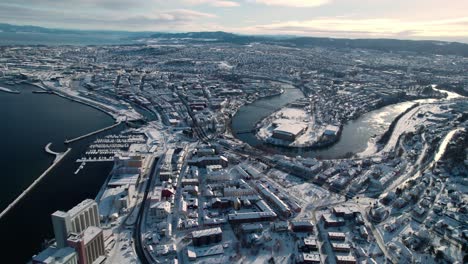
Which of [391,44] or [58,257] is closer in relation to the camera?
[58,257]

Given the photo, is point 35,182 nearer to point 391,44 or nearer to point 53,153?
point 53,153

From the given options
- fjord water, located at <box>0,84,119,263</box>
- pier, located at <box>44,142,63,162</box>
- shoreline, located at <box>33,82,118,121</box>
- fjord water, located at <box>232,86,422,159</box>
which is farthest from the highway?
shoreline, located at <box>33,82,118,121</box>

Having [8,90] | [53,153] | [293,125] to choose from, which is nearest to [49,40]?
[8,90]

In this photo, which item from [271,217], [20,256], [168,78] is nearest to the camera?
[20,256]

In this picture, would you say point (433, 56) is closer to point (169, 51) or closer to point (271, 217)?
point (169, 51)

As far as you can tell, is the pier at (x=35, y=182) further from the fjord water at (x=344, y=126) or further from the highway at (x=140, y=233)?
the fjord water at (x=344, y=126)

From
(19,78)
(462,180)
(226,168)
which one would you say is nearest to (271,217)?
(226,168)
